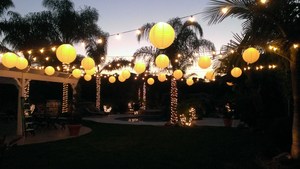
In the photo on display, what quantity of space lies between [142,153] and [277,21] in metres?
4.22

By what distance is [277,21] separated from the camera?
5805 mm

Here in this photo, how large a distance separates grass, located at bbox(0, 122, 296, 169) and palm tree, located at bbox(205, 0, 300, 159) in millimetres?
1511

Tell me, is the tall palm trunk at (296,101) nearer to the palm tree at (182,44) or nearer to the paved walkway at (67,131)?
the paved walkway at (67,131)

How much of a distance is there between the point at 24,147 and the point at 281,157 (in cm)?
638

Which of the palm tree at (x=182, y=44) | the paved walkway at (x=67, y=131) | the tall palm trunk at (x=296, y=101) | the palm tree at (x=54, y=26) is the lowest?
the paved walkway at (x=67, y=131)

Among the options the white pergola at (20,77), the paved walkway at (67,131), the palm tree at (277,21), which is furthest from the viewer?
the white pergola at (20,77)

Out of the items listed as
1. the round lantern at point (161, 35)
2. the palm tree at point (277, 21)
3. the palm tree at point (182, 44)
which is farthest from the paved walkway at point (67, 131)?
the palm tree at point (277, 21)

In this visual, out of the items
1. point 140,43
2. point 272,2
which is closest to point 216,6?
point 272,2

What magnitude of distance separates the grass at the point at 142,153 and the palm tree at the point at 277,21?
59.5 inches

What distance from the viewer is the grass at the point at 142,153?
6.16 meters

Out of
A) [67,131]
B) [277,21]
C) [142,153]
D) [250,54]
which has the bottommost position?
[142,153]

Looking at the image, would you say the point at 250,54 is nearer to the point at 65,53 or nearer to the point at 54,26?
the point at 65,53

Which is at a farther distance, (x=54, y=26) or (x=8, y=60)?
(x=54, y=26)

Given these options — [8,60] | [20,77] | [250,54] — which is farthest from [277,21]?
[20,77]
